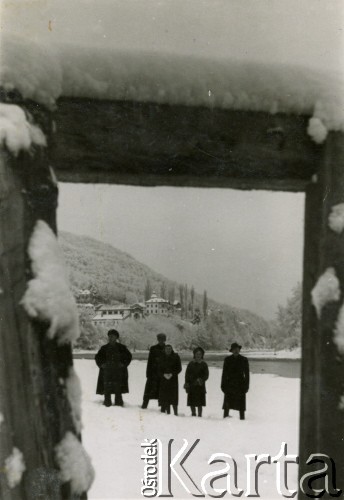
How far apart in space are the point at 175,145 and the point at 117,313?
2.02 ft

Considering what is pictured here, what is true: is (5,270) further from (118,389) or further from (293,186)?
(293,186)

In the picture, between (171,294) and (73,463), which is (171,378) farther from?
(73,463)

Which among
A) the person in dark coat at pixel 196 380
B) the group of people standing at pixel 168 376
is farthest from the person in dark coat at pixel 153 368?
the person in dark coat at pixel 196 380

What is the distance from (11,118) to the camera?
173cm

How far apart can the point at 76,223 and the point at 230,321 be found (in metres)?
0.65

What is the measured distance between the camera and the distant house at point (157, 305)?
6.42 ft

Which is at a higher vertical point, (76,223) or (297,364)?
(76,223)

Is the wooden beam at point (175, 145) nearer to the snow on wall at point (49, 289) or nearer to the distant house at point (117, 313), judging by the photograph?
the snow on wall at point (49, 289)

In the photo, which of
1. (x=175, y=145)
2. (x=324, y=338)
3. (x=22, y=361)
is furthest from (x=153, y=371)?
(x=175, y=145)

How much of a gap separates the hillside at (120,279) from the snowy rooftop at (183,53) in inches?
20.0

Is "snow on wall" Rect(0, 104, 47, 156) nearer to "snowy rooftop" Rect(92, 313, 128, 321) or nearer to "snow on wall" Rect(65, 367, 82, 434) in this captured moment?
"snowy rooftop" Rect(92, 313, 128, 321)

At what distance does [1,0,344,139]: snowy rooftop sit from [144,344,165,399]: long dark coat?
0.85 metres

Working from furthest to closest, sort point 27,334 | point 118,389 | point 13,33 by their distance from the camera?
point 118,389, point 13,33, point 27,334

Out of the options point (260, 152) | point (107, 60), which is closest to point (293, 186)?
point (260, 152)
